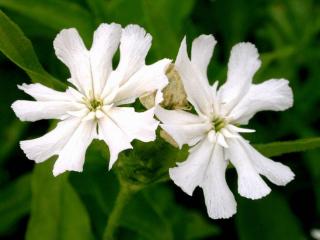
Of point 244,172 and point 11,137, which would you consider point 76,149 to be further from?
point 11,137

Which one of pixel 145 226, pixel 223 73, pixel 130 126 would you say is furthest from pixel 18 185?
pixel 130 126

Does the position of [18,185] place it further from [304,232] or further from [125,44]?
[304,232]

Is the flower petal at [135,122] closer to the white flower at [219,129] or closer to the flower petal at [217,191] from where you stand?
the white flower at [219,129]

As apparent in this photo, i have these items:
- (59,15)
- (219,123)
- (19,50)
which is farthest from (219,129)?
(59,15)

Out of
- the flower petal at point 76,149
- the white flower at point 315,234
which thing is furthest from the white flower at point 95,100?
the white flower at point 315,234

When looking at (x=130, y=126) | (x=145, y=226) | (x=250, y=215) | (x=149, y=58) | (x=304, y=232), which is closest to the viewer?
(x=130, y=126)

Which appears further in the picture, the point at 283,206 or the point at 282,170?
the point at 283,206
